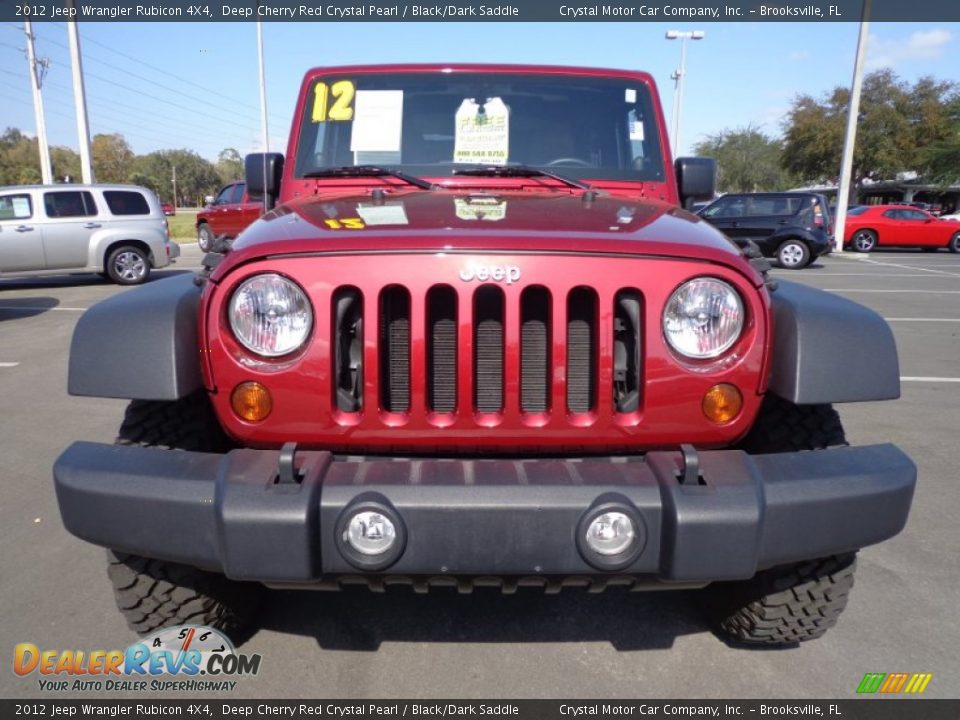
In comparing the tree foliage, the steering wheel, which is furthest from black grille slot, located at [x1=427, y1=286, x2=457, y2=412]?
the tree foliage

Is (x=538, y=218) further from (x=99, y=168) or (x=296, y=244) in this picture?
(x=99, y=168)

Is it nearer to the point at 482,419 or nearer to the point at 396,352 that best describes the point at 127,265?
the point at 396,352

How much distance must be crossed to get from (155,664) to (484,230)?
1725 millimetres

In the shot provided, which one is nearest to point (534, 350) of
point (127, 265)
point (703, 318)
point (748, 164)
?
point (703, 318)

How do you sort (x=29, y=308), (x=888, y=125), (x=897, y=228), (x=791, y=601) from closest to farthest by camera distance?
(x=791, y=601) < (x=29, y=308) < (x=897, y=228) < (x=888, y=125)

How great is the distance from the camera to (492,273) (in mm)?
1813

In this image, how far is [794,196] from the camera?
15.3 m

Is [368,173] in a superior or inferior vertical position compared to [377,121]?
inferior

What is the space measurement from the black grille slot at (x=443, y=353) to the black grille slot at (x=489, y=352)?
7cm

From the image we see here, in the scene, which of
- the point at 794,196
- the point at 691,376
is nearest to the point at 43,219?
the point at 691,376

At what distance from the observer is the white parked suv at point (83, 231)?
11258 millimetres

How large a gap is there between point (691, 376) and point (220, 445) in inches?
57.7

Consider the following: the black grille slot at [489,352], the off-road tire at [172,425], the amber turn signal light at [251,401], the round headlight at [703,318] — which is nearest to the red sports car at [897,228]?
the round headlight at [703,318]

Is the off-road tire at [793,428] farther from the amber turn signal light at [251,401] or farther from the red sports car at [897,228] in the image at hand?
the red sports car at [897,228]
